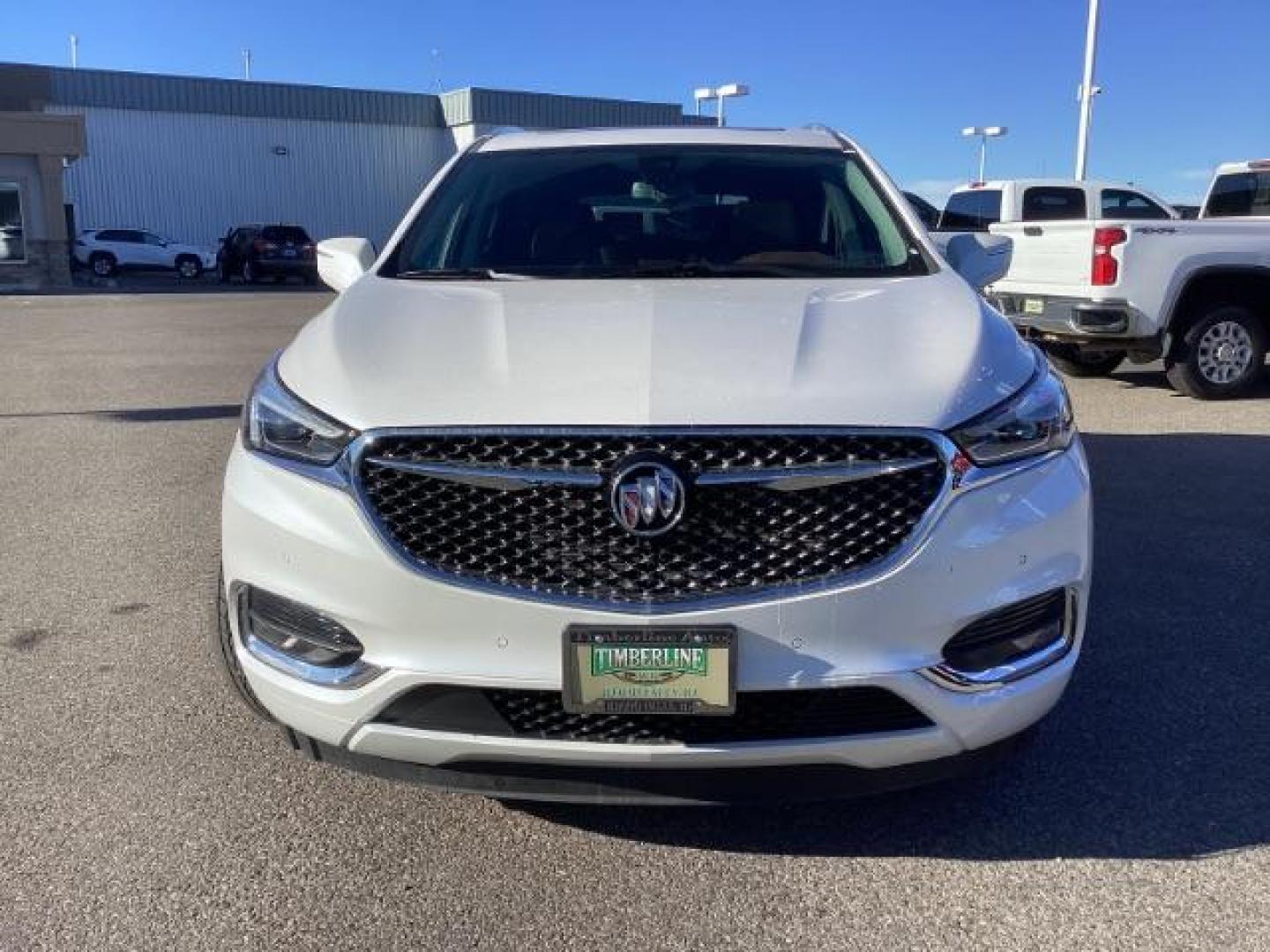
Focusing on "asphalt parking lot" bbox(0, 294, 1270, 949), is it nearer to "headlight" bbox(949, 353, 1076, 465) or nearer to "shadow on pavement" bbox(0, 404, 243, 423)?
"headlight" bbox(949, 353, 1076, 465)

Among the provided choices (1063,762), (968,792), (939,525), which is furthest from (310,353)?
(1063,762)

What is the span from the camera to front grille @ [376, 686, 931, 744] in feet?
8.27

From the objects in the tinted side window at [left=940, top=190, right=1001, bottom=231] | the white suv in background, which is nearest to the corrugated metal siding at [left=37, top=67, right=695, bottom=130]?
the white suv in background

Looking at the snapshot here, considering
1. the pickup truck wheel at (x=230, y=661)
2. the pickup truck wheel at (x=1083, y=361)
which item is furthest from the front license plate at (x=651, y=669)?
the pickup truck wheel at (x=1083, y=361)

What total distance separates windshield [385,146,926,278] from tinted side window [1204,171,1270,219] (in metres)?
10.1

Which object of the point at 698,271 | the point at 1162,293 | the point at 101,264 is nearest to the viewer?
the point at 698,271

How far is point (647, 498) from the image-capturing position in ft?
8.11

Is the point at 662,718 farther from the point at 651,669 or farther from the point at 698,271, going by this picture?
the point at 698,271

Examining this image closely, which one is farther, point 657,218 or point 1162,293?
point 1162,293

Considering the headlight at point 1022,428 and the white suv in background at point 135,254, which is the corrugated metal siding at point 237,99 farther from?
the headlight at point 1022,428

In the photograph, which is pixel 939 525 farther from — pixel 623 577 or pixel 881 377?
pixel 623 577

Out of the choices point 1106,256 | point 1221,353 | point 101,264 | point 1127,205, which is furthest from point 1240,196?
point 101,264

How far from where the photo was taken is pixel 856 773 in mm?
2574

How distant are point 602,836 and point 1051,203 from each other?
45.2 ft
